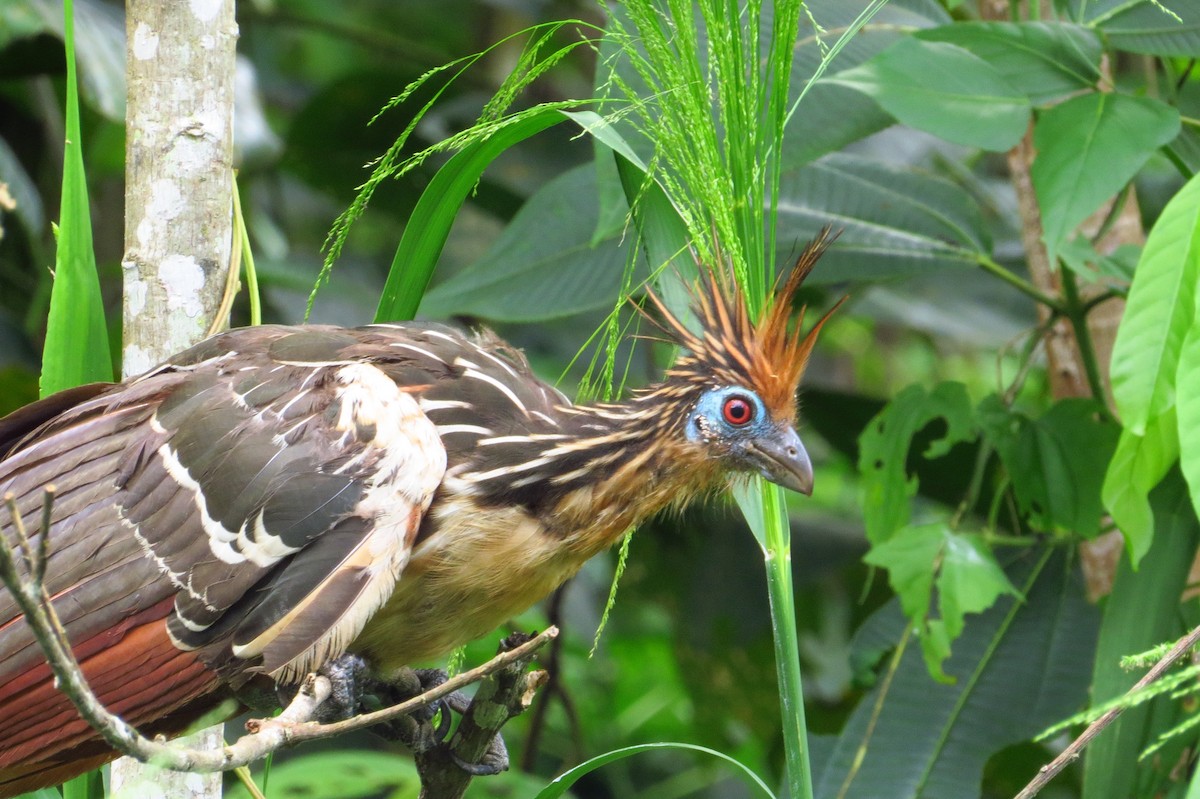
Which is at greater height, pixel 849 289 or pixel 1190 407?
pixel 1190 407

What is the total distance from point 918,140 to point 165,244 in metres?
2.09

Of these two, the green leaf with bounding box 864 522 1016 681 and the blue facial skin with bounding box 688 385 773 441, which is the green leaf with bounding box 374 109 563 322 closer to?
the blue facial skin with bounding box 688 385 773 441

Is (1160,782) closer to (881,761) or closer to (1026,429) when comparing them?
(881,761)

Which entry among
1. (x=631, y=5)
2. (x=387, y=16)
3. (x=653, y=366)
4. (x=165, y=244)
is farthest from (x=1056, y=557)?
(x=387, y=16)

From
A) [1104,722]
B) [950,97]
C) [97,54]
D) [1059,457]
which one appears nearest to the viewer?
[1104,722]

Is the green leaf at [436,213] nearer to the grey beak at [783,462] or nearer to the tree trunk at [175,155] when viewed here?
the tree trunk at [175,155]

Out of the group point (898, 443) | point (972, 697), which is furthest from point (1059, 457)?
point (972, 697)

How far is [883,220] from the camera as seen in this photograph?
2291 mm

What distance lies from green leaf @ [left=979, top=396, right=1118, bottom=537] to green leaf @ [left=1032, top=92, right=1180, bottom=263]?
47cm

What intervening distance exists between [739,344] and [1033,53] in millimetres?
709

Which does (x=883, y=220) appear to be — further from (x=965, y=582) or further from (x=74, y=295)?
(x=74, y=295)

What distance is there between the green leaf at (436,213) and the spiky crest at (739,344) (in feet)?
0.87

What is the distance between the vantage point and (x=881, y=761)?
6.61 ft

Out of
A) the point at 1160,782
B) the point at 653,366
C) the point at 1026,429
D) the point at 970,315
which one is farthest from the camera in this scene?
the point at 970,315
